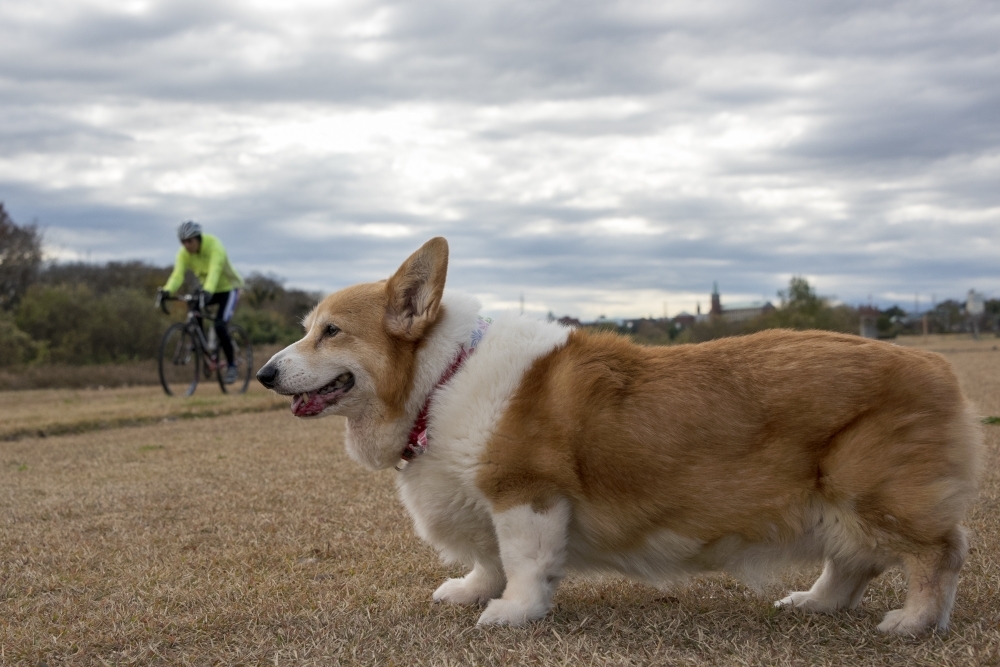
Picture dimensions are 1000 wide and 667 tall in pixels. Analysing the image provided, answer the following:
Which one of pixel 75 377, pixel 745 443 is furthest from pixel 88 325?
pixel 745 443

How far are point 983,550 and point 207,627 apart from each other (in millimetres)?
3574

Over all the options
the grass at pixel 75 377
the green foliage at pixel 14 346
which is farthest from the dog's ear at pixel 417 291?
the green foliage at pixel 14 346

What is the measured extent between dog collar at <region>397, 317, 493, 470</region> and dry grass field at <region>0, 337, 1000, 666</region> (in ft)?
2.14

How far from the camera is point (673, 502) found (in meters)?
3.25

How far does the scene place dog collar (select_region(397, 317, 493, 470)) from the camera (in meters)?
3.54

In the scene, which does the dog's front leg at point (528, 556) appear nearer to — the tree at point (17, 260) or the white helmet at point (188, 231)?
the white helmet at point (188, 231)

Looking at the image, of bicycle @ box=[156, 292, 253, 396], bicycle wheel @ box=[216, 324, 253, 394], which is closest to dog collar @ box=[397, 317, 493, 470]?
bicycle @ box=[156, 292, 253, 396]

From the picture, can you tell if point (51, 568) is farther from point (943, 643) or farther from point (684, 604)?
point (943, 643)

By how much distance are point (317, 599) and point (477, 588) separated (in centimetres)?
69

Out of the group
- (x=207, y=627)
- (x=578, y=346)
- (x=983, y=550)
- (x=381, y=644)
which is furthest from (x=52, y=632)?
(x=983, y=550)

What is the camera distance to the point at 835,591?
11.4 ft

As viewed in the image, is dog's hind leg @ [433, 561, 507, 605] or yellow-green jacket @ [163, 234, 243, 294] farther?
yellow-green jacket @ [163, 234, 243, 294]

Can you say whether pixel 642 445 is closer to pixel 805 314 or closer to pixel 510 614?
pixel 510 614

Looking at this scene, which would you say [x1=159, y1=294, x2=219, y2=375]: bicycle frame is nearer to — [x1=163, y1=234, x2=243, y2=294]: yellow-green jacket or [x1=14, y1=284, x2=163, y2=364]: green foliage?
[x1=163, y1=234, x2=243, y2=294]: yellow-green jacket
